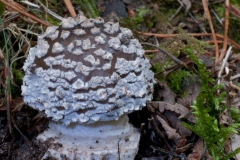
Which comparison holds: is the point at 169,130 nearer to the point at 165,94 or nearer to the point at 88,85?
the point at 165,94

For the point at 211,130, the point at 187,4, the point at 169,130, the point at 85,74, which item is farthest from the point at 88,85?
the point at 187,4

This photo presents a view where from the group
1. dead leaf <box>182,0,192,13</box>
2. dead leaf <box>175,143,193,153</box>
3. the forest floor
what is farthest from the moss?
dead leaf <box>182,0,192,13</box>

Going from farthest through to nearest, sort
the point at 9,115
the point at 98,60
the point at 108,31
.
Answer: the point at 9,115, the point at 108,31, the point at 98,60

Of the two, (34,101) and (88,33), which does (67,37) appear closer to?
(88,33)

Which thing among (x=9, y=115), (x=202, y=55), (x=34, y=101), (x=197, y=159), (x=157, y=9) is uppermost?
(x=157, y=9)

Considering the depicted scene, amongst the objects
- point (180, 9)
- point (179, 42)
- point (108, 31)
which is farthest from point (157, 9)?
point (108, 31)

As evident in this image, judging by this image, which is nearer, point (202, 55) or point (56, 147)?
point (56, 147)

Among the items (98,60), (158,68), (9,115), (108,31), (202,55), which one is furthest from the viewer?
(202,55)

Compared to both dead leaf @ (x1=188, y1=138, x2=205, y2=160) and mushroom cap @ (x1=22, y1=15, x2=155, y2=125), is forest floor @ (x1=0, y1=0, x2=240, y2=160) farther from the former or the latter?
mushroom cap @ (x1=22, y1=15, x2=155, y2=125)
